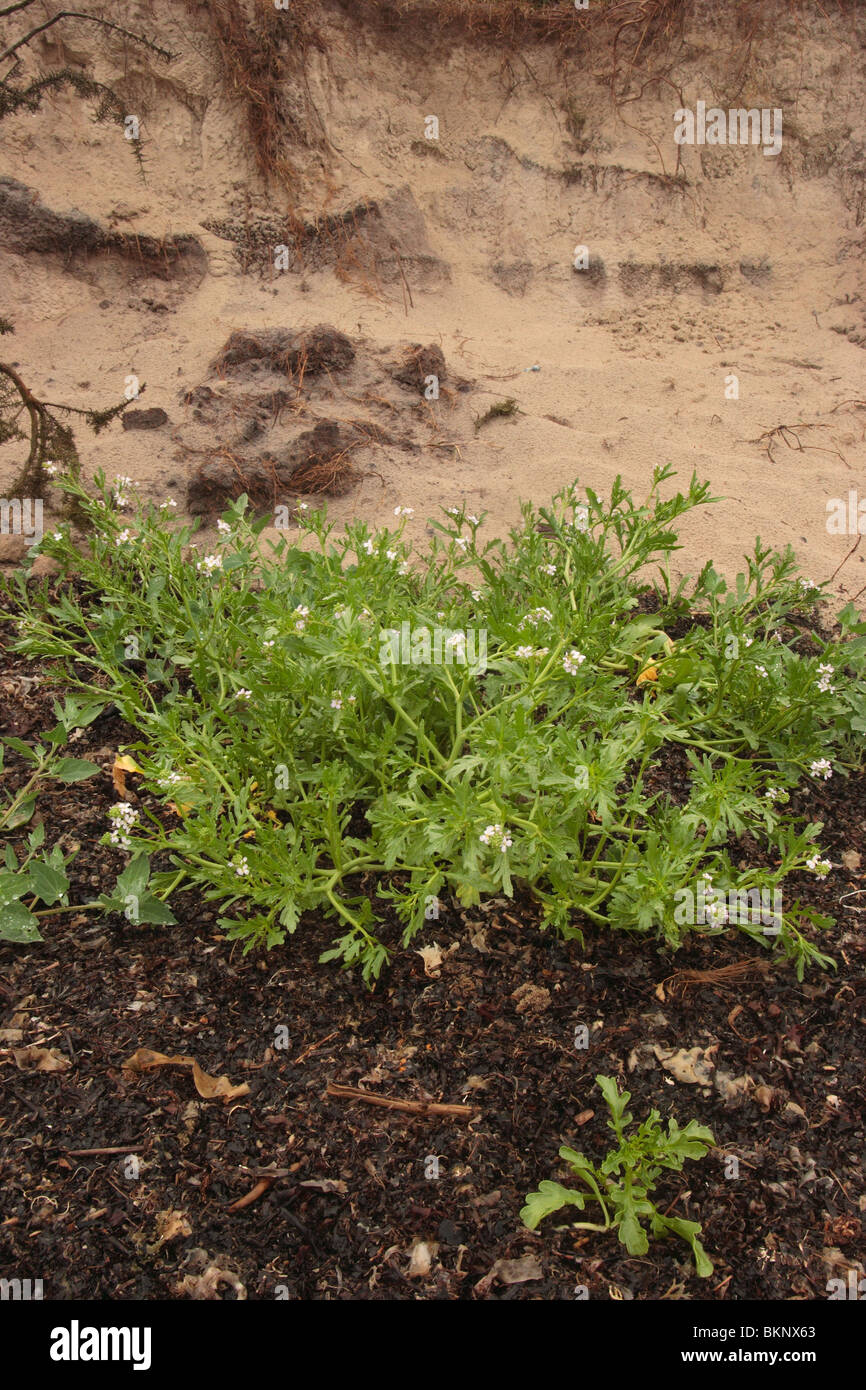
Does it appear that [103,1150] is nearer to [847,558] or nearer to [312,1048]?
[312,1048]

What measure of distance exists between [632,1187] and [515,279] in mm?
5908

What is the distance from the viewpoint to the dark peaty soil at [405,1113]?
1.84 m

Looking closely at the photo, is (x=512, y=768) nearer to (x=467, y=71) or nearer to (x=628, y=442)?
(x=628, y=442)

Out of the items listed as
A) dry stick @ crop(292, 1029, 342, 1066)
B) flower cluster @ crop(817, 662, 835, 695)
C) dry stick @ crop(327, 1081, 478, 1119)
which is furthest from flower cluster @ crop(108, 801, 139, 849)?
flower cluster @ crop(817, 662, 835, 695)

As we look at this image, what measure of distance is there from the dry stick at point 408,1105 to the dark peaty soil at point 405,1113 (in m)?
0.01

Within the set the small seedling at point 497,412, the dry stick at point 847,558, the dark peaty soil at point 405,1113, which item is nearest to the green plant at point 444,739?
the dark peaty soil at point 405,1113

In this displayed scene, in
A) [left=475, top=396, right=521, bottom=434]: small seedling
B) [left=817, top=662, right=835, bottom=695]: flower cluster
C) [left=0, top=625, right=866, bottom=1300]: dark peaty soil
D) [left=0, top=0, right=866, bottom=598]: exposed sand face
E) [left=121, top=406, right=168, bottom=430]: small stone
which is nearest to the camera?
[left=0, top=625, right=866, bottom=1300]: dark peaty soil

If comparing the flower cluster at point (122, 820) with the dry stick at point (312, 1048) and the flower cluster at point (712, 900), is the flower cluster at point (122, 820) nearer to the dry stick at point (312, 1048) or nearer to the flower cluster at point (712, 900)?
the dry stick at point (312, 1048)

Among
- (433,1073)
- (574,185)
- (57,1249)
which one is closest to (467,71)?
(574,185)

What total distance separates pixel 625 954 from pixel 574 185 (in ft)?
20.1

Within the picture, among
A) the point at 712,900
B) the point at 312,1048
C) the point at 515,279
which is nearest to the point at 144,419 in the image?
the point at 515,279

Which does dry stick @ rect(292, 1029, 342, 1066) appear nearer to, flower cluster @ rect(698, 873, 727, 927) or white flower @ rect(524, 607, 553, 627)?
flower cluster @ rect(698, 873, 727, 927)

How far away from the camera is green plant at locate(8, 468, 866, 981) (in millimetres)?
2162

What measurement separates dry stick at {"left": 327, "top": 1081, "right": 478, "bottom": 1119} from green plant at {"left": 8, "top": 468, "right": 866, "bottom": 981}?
268 mm
